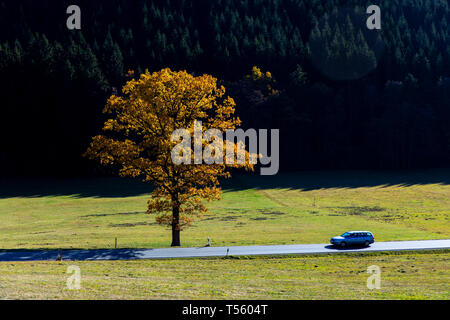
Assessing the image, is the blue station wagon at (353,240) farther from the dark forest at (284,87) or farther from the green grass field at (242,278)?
the dark forest at (284,87)

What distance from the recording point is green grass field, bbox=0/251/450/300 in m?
18.8

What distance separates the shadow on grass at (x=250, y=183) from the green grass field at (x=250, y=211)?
0.58 ft

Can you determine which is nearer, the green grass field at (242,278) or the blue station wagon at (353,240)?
the green grass field at (242,278)

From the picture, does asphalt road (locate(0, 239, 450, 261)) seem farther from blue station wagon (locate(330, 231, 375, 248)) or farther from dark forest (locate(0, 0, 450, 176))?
dark forest (locate(0, 0, 450, 176))

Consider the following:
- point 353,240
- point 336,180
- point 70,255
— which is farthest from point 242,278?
point 336,180

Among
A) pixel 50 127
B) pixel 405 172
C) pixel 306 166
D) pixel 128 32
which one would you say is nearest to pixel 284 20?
pixel 128 32

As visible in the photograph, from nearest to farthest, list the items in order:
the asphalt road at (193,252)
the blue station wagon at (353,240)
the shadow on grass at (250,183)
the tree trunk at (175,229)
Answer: the asphalt road at (193,252) < the blue station wagon at (353,240) < the tree trunk at (175,229) < the shadow on grass at (250,183)

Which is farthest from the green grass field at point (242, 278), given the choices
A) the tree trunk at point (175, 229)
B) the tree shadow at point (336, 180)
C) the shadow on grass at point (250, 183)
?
the tree shadow at point (336, 180)

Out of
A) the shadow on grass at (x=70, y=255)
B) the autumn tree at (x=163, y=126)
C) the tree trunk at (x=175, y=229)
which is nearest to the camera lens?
the shadow on grass at (x=70, y=255)

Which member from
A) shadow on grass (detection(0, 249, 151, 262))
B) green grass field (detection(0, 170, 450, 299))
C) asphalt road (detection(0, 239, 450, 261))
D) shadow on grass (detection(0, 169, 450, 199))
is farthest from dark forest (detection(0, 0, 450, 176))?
asphalt road (detection(0, 239, 450, 261))

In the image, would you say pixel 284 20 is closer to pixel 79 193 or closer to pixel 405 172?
pixel 405 172

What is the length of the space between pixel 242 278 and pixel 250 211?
3630cm

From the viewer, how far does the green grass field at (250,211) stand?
132 ft

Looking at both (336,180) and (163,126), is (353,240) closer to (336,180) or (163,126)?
(163,126)
